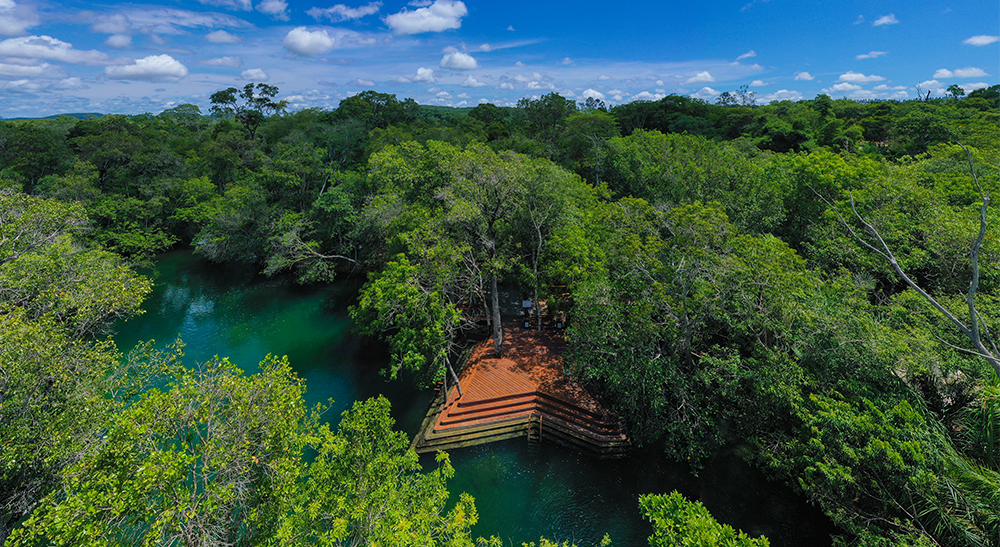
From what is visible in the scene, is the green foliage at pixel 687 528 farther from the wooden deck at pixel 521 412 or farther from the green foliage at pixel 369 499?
the wooden deck at pixel 521 412

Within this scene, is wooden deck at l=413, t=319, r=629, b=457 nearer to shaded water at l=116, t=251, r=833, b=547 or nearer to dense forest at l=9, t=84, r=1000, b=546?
shaded water at l=116, t=251, r=833, b=547

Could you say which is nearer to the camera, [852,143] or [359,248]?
[359,248]

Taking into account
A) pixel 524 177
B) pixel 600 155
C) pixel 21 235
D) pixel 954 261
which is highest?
pixel 600 155

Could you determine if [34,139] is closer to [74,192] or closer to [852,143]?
[74,192]

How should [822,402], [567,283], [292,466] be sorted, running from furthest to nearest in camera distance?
1. [567,283]
2. [822,402]
3. [292,466]

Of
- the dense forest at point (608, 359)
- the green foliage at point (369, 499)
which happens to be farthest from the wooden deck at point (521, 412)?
the green foliage at point (369, 499)

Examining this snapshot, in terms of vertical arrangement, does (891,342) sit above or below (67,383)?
above

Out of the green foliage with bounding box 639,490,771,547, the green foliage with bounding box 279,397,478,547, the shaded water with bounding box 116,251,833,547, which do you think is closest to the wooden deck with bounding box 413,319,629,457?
the shaded water with bounding box 116,251,833,547

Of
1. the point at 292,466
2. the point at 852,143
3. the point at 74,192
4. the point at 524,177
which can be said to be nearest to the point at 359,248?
the point at 524,177
